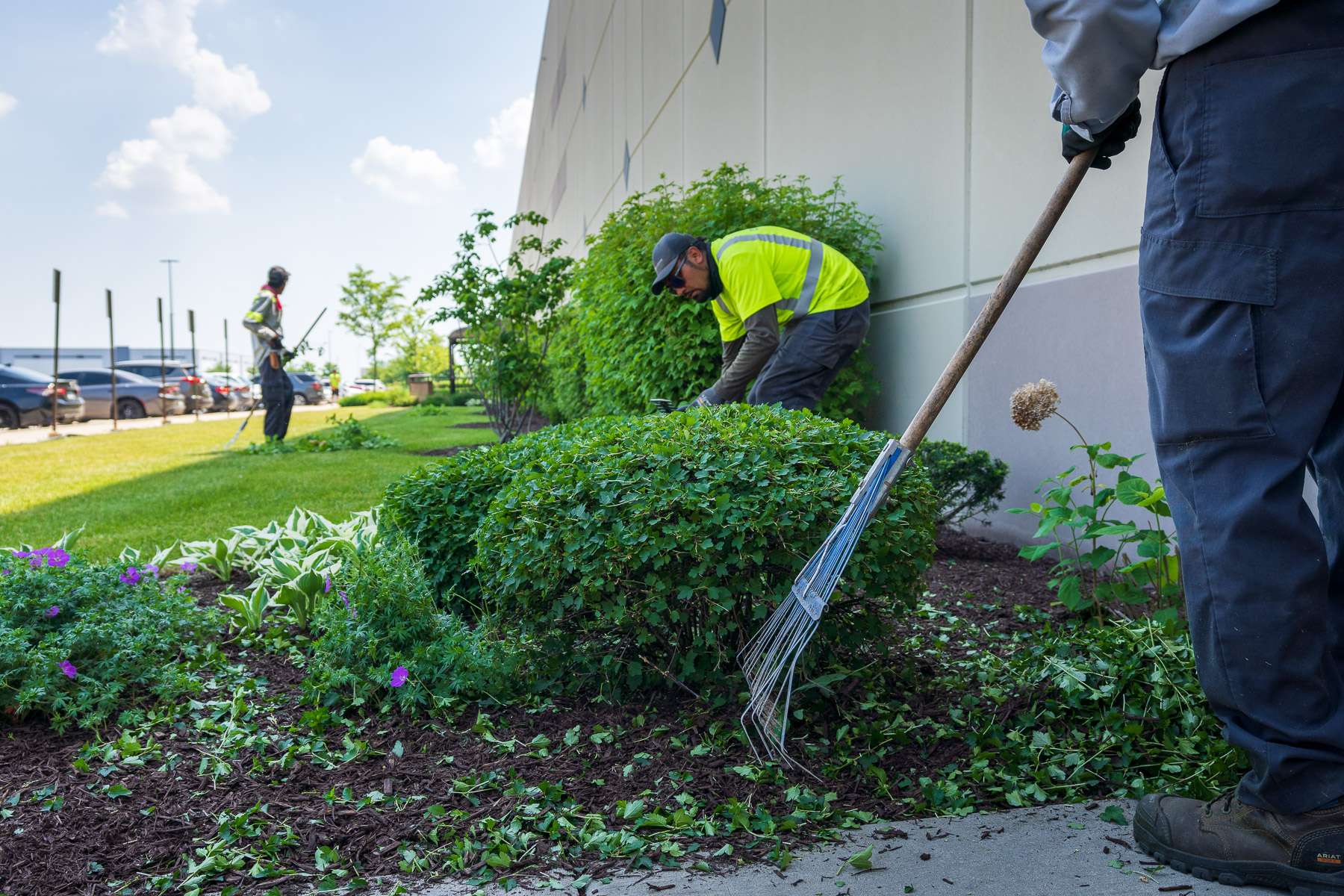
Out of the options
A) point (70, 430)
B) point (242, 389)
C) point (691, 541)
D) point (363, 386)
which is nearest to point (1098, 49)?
point (691, 541)

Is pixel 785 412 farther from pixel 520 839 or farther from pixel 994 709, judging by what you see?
pixel 520 839

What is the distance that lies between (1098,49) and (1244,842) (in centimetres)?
145

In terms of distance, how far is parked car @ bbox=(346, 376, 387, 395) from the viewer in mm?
59312

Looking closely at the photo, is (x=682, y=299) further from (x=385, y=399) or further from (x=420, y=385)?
(x=420, y=385)

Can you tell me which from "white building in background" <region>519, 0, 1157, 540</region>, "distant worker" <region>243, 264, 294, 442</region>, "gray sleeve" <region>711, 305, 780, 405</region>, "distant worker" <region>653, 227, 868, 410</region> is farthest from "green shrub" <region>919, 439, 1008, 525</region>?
"distant worker" <region>243, 264, 294, 442</region>

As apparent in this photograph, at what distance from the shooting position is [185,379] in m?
28.5

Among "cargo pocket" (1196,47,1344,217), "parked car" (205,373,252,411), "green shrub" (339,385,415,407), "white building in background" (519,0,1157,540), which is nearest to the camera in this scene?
"cargo pocket" (1196,47,1344,217)

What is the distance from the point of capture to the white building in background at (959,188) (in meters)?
3.80

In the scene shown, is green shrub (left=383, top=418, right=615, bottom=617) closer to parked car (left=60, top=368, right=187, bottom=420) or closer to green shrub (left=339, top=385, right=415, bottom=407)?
parked car (left=60, top=368, right=187, bottom=420)

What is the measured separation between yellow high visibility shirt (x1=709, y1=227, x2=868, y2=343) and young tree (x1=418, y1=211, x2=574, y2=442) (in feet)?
15.6

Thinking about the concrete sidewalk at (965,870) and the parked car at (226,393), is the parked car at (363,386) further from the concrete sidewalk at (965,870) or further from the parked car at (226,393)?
the concrete sidewalk at (965,870)

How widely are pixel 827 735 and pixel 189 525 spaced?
4.84 metres

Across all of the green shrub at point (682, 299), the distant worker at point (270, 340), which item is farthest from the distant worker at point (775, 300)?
the distant worker at point (270, 340)

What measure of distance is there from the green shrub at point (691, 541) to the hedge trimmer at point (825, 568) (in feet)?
0.22
